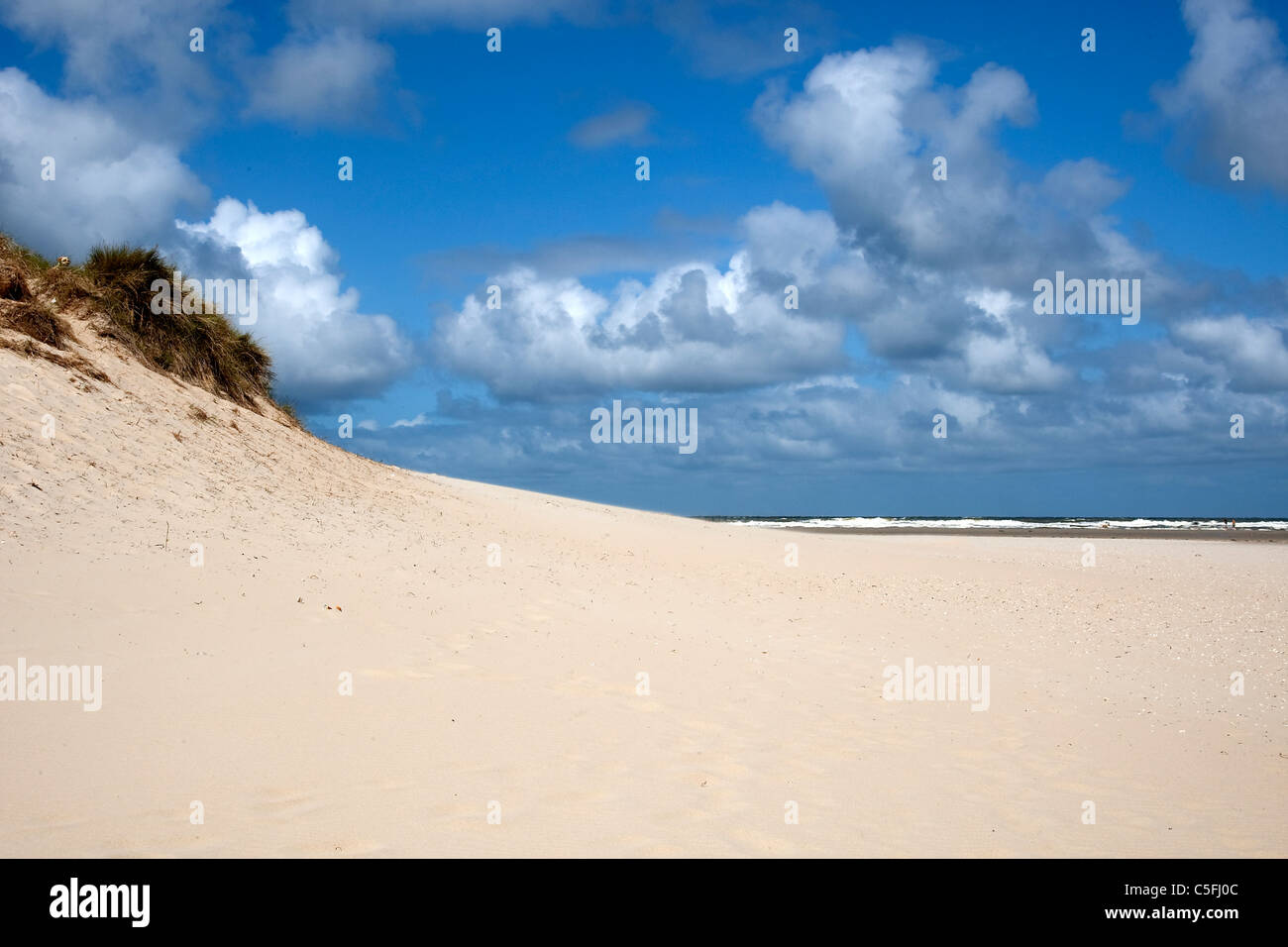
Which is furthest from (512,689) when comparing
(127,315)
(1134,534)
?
(1134,534)

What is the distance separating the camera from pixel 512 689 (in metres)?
7.85

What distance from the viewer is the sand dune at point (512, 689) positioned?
5.19 meters

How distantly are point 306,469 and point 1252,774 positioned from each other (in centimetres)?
1491

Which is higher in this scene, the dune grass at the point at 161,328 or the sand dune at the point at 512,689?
the dune grass at the point at 161,328

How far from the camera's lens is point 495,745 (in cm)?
645

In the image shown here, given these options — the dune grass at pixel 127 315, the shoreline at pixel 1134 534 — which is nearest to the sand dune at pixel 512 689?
the dune grass at pixel 127 315

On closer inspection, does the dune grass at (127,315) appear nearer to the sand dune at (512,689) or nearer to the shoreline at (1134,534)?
the sand dune at (512,689)

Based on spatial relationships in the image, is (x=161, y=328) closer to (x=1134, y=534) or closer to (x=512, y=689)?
(x=512, y=689)

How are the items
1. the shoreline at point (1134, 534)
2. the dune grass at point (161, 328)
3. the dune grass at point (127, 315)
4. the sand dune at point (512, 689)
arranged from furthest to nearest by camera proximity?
the shoreline at point (1134, 534) → the dune grass at point (161, 328) → the dune grass at point (127, 315) → the sand dune at point (512, 689)

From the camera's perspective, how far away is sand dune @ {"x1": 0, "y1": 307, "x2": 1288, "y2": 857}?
5.19 m

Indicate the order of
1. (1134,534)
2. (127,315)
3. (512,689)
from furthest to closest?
(1134,534) < (127,315) < (512,689)

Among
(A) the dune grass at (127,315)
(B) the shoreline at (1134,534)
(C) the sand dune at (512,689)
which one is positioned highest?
(A) the dune grass at (127,315)
